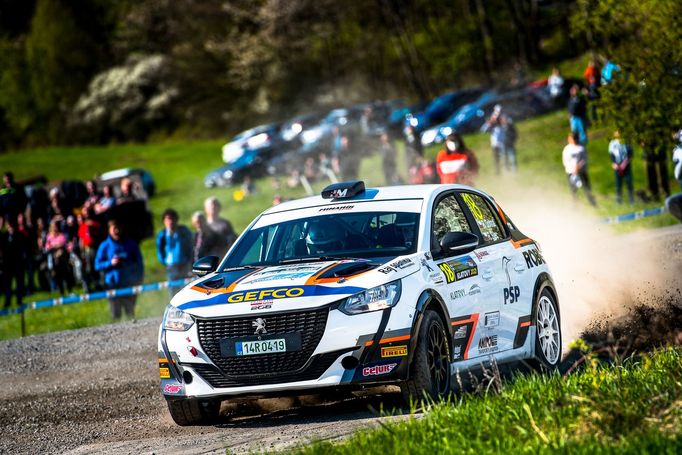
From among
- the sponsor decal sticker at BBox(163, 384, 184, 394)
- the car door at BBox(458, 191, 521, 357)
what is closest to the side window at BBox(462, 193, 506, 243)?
the car door at BBox(458, 191, 521, 357)

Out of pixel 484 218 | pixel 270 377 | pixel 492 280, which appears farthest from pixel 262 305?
pixel 484 218

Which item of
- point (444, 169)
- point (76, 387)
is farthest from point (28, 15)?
point (76, 387)

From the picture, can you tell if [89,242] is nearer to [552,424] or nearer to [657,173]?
[657,173]

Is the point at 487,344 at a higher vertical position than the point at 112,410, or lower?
higher

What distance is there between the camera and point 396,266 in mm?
8883

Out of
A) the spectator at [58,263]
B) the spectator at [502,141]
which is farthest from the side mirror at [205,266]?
the spectator at [502,141]

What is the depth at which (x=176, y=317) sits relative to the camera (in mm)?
9016

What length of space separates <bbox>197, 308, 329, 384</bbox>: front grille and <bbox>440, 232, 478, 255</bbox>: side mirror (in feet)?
4.21

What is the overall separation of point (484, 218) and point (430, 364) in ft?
6.89

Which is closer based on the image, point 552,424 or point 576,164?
point 552,424

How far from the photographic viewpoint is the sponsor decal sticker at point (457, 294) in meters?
9.27

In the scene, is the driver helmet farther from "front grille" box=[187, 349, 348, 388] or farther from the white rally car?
"front grille" box=[187, 349, 348, 388]

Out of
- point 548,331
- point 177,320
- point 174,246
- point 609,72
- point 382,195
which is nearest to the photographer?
point 177,320

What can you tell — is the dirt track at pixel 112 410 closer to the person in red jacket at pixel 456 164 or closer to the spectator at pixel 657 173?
the person in red jacket at pixel 456 164
